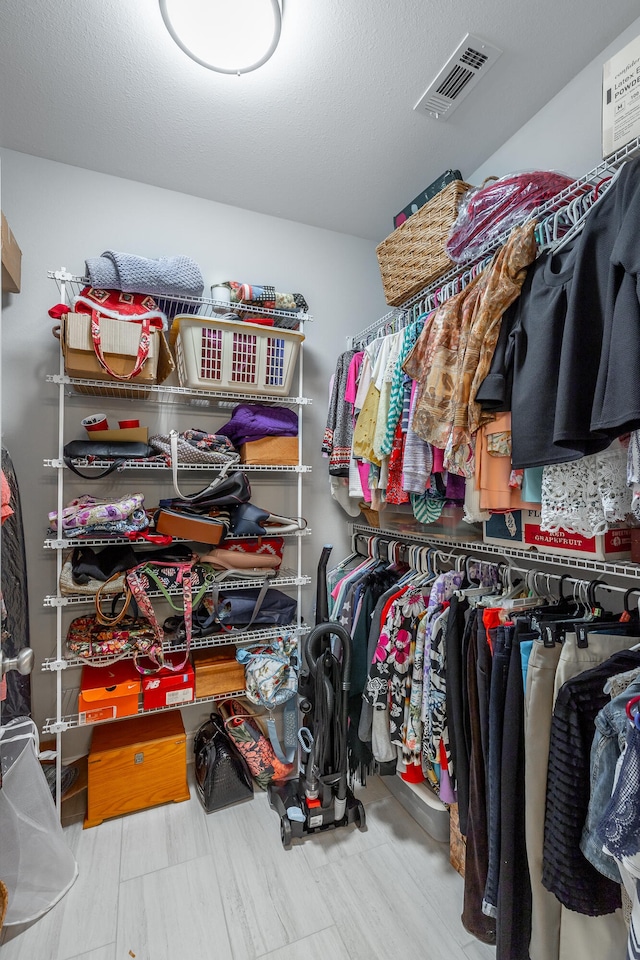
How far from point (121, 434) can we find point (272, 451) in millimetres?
649

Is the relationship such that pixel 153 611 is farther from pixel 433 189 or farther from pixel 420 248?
pixel 433 189

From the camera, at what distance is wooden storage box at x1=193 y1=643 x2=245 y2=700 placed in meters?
1.95

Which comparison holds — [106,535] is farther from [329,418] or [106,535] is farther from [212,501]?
[329,418]

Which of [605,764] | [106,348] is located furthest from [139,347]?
[605,764]

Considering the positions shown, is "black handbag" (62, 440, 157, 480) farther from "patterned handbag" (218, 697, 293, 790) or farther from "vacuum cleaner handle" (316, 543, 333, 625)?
"patterned handbag" (218, 697, 293, 790)

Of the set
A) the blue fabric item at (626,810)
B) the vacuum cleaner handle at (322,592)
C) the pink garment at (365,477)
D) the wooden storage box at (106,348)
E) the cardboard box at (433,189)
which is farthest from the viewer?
the vacuum cleaner handle at (322,592)

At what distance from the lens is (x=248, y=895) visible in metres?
1.44

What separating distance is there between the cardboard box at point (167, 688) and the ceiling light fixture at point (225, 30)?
7.32 feet

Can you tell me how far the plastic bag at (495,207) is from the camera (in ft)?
4.45

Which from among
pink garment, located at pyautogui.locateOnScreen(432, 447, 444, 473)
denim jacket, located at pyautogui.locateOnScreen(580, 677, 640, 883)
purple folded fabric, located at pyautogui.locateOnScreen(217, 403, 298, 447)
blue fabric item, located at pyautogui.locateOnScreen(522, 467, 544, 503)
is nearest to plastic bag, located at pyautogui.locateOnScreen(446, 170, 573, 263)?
pink garment, located at pyautogui.locateOnScreen(432, 447, 444, 473)

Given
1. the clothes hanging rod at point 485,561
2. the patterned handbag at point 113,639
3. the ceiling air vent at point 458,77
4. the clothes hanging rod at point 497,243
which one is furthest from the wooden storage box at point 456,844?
the ceiling air vent at point 458,77

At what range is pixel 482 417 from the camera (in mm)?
1307

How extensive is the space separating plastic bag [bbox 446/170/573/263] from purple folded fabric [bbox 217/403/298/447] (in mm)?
983

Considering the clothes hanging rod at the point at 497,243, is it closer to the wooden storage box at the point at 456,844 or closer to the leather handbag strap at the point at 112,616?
the leather handbag strap at the point at 112,616
